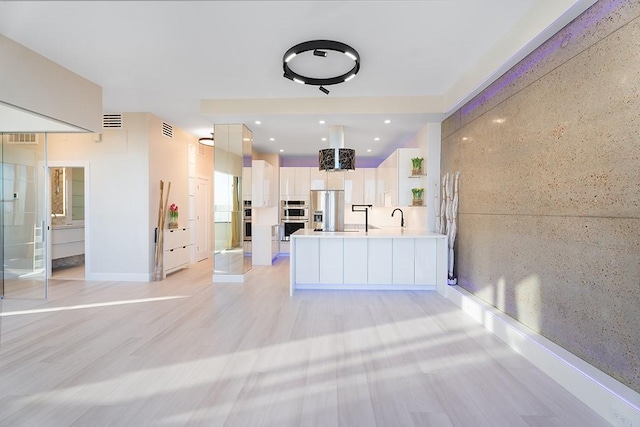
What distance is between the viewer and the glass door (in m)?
4.48

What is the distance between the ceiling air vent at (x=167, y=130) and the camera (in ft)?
19.4

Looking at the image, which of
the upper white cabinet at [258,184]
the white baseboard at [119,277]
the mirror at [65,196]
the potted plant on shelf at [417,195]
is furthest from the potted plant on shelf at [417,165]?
the mirror at [65,196]

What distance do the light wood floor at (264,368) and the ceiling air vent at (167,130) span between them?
3.24 m

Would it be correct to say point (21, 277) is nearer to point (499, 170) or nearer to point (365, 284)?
point (365, 284)

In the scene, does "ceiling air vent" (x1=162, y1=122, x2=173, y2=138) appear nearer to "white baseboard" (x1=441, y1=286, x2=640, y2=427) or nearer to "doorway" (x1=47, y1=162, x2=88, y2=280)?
"doorway" (x1=47, y1=162, x2=88, y2=280)

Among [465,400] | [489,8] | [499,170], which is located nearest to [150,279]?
[465,400]

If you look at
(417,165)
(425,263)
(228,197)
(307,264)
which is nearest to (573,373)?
(425,263)

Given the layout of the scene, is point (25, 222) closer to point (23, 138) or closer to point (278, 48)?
point (23, 138)

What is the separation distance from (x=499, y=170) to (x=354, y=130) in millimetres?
2886

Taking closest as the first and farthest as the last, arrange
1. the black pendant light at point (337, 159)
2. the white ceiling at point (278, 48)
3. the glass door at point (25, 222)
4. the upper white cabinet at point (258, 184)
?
1. the white ceiling at point (278, 48)
2. the glass door at point (25, 222)
3. the black pendant light at point (337, 159)
4. the upper white cabinet at point (258, 184)

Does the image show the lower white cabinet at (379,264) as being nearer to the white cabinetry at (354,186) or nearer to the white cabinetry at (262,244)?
the white cabinetry at (262,244)

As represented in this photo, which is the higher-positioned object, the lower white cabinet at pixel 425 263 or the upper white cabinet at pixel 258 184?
the upper white cabinet at pixel 258 184

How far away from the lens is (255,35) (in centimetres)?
304

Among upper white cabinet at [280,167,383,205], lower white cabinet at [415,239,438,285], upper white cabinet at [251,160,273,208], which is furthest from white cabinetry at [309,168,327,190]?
lower white cabinet at [415,239,438,285]
